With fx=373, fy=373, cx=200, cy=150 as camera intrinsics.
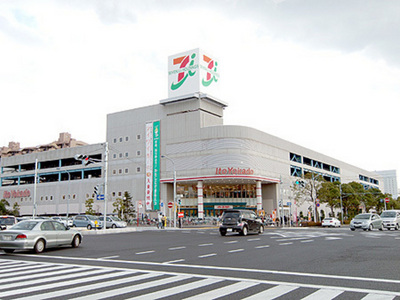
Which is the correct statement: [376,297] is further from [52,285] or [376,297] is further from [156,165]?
[156,165]

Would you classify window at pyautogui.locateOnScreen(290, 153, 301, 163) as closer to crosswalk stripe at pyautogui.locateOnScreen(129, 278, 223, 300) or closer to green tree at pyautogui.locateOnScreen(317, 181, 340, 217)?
green tree at pyautogui.locateOnScreen(317, 181, 340, 217)

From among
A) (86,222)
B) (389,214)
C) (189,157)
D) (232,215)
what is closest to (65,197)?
(189,157)

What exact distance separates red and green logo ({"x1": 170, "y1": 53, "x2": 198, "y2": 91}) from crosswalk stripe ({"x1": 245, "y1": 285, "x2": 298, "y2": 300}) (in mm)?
61808

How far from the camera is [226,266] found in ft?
36.1

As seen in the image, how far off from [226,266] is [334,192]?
5823cm

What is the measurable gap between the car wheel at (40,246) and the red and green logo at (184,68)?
179 ft

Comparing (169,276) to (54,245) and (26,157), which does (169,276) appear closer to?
(54,245)

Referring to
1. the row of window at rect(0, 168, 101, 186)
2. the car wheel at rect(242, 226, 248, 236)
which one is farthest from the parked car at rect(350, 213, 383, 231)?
the row of window at rect(0, 168, 101, 186)

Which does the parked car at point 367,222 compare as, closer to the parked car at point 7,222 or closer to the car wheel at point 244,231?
the car wheel at point 244,231

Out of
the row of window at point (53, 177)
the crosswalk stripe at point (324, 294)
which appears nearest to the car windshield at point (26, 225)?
the crosswalk stripe at point (324, 294)

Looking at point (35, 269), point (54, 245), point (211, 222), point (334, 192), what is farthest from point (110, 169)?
point (35, 269)

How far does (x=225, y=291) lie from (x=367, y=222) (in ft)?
92.9

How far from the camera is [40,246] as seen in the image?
15859 mm

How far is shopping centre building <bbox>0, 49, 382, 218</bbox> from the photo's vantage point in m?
64.6
